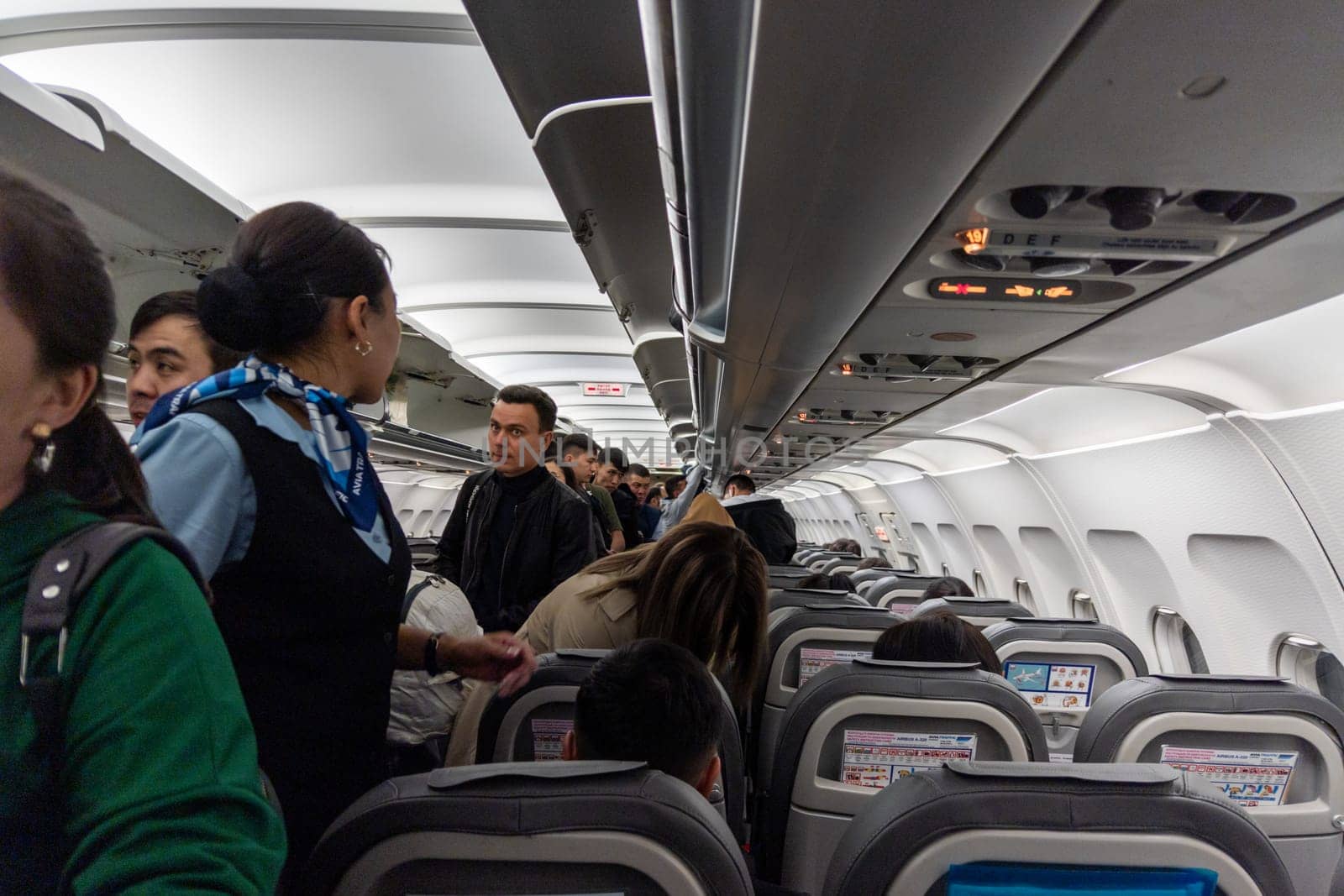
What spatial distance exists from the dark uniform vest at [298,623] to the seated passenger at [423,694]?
720 millimetres

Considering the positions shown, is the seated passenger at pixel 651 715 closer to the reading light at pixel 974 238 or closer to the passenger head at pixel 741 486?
the reading light at pixel 974 238

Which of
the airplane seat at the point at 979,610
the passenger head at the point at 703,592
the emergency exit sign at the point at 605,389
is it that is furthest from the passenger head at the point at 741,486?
the passenger head at the point at 703,592

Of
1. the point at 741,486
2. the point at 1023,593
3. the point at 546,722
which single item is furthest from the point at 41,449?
the point at 1023,593

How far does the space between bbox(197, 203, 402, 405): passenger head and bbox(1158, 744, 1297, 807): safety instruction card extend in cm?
259

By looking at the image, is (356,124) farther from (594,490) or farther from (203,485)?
(203,485)

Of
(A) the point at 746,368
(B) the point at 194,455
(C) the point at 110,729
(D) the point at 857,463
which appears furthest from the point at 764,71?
(D) the point at 857,463

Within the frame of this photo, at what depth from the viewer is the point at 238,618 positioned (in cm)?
131

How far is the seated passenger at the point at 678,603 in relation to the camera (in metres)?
2.80

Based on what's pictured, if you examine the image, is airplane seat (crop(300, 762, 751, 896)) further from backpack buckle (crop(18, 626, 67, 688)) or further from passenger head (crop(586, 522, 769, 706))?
passenger head (crop(586, 522, 769, 706))

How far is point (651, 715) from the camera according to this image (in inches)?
65.9

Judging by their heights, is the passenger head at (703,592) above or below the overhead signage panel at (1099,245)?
below

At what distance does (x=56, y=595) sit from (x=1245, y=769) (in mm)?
3138

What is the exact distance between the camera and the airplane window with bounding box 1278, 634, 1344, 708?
5.45m

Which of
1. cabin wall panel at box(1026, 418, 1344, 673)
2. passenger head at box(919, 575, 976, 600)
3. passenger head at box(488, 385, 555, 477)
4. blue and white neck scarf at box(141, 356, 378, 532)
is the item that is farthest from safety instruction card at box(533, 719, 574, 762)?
cabin wall panel at box(1026, 418, 1344, 673)
